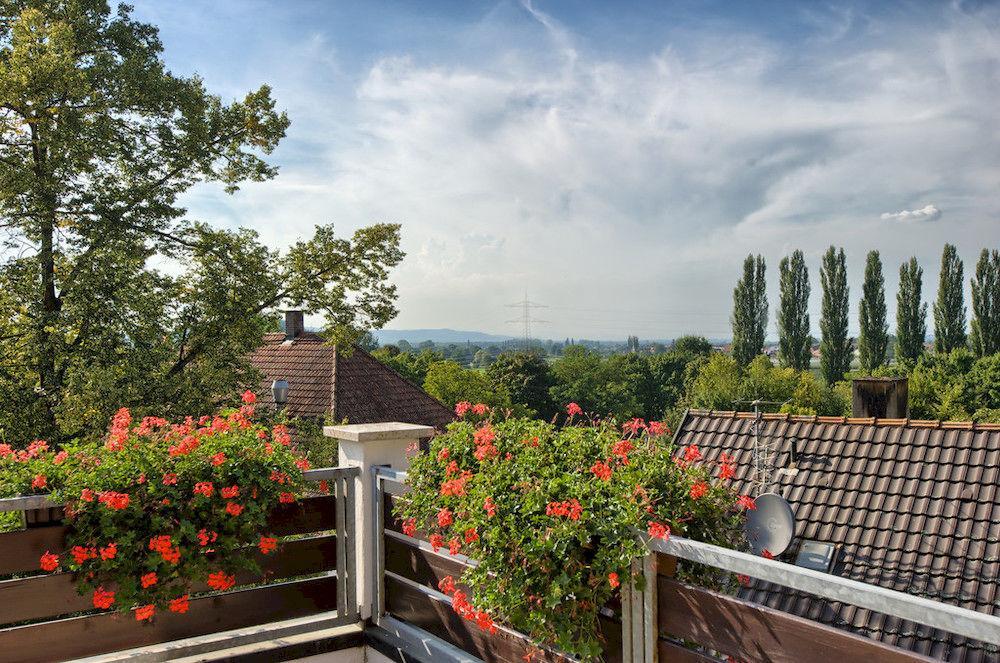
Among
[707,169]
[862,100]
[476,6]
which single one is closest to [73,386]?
[476,6]

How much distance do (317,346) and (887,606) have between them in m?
16.7

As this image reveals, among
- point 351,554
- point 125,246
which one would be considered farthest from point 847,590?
point 125,246

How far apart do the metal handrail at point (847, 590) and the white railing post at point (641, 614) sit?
7 centimetres

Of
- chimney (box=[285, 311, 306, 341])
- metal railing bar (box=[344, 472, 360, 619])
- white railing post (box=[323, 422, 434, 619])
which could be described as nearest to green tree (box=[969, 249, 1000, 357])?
chimney (box=[285, 311, 306, 341])

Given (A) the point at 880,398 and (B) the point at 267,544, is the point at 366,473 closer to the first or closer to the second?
(B) the point at 267,544

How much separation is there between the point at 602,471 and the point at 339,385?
14.5 metres

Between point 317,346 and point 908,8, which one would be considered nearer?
point 317,346

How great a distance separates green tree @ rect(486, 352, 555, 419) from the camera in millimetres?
42562

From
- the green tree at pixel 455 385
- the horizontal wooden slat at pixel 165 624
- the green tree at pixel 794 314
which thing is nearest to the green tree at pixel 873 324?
the green tree at pixel 794 314

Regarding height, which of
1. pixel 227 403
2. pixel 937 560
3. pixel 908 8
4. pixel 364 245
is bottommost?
pixel 937 560

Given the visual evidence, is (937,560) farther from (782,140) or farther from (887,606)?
(782,140)

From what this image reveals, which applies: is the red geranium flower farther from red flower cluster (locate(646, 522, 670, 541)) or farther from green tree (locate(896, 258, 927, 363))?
green tree (locate(896, 258, 927, 363))

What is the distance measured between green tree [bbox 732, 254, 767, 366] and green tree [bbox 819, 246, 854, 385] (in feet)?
14.9

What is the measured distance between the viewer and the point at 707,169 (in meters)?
60.5
